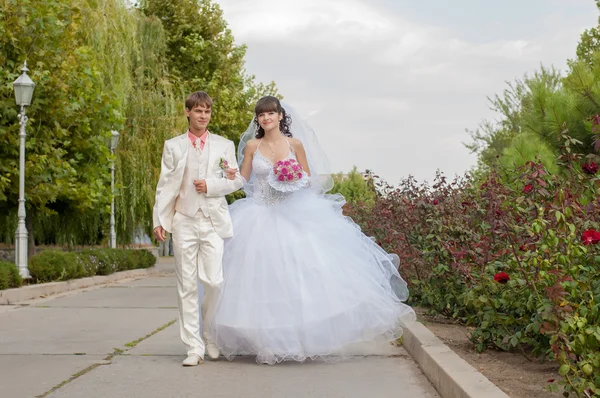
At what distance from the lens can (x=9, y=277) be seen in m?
16.7

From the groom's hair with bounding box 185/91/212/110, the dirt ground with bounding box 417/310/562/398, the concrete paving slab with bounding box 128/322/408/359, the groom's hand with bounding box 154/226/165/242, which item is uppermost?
the groom's hair with bounding box 185/91/212/110

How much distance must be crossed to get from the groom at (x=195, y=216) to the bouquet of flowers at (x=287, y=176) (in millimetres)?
443

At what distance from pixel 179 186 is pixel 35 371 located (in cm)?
195

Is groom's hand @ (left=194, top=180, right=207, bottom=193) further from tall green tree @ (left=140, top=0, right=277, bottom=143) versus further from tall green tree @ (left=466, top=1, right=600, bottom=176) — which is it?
tall green tree @ (left=140, top=0, right=277, bottom=143)

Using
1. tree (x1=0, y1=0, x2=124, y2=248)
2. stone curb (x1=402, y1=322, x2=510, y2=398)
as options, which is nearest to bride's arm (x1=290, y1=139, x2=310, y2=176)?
stone curb (x1=402, y1=322, x2=510, y2=398)

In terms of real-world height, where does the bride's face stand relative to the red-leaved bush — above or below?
above

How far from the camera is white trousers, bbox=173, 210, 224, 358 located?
8.00 meters

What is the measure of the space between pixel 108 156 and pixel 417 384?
1753 cm

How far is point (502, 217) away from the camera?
870cm

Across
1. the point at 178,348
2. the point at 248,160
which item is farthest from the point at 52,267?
the point at 248,160

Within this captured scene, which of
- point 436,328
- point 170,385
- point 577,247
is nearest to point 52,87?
point 436,328

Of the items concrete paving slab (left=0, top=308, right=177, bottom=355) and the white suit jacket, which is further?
concrete paving slab (left=0, top=308, right=177, bottom=355)

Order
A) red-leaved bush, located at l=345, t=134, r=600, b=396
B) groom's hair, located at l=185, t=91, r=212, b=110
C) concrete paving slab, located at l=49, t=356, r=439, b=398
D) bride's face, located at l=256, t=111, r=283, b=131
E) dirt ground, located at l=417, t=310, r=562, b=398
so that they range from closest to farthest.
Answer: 1. red-leaved bush, located at l=345, t=134, r=600, b=396
2. dirt ground, located at l=417, t=310, r=562, b=398
3. concrete paving slab, located at l=49, t=356, r=439, b=398
4. groom's hair, located at l=185, t=91, r=212, b=110
5. bride's face, located at l=256, t=111, r=283, b=131

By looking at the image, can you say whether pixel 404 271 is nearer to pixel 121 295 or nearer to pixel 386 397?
pixel 386 397
